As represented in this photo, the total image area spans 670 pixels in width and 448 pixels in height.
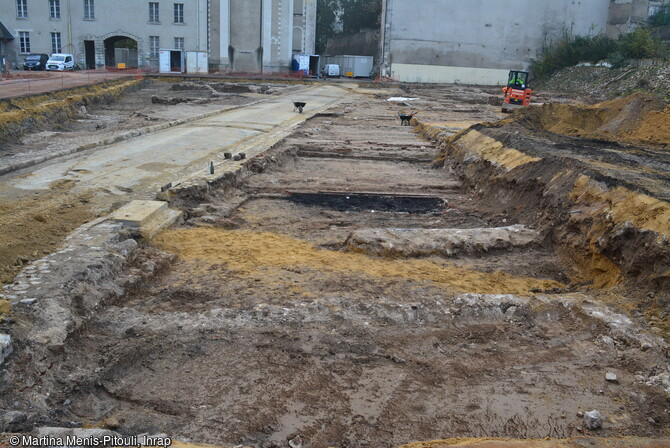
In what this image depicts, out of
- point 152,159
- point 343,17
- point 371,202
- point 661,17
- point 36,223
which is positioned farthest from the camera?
point 343,17

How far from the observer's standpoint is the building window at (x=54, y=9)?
1829 inches

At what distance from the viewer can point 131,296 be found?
6.24 meters

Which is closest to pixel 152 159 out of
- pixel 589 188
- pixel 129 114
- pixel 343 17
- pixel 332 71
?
pixel 589 188

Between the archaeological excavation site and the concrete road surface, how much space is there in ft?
0.33

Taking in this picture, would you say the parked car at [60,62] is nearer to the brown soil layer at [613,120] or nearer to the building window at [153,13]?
the building window at [153,13]

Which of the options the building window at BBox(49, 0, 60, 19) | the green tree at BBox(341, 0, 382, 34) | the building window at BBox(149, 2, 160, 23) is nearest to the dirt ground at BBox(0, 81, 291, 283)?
the building window at BBox(149, 2, 160, 23)

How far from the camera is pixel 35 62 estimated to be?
43.7 m

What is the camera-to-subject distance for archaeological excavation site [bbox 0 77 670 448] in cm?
431

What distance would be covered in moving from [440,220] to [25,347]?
6.89m

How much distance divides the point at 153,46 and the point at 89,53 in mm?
5405

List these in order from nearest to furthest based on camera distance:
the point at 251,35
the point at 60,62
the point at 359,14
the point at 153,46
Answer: the point at 60,62 < the point at 153,46 < the point at 251,35 < the point at 359,14

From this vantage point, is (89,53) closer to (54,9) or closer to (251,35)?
(54,9)

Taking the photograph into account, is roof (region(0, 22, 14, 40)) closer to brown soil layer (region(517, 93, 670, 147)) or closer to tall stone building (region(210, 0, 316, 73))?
tall stone building (region(210, 0, 316, 73))

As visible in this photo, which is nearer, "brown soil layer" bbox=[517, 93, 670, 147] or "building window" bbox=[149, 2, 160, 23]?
"brown soil layer" bbox=[517, 93, 670, 147]
